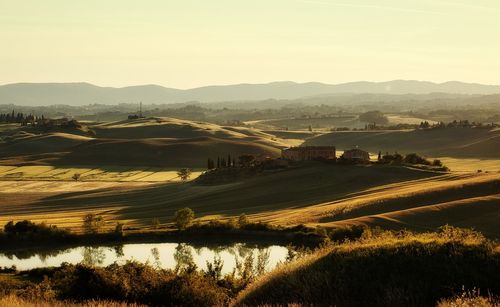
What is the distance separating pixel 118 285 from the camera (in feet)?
109

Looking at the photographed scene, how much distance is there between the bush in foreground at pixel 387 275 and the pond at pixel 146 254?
37999mm

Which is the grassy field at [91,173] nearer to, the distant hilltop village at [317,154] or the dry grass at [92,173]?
the dry grass at [92,173]

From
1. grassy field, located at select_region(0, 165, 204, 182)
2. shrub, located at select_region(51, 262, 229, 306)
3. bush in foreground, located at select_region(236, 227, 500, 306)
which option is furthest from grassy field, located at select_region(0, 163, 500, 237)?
bush in foreground, located at select_region(236, 227, 500, 306)

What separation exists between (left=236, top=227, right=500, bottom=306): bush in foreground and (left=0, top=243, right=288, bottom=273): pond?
125ft

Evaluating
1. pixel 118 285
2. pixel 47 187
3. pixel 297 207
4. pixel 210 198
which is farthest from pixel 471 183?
pixel 47 187

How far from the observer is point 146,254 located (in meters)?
69.2

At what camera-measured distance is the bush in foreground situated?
22594 millimetres

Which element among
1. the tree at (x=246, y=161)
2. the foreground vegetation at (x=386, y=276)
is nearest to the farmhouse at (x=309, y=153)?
the tree at (x=246, y=161)

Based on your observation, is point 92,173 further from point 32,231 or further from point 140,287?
point 140,287

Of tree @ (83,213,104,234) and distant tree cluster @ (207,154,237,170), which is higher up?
distant tree cluster @ (207,154,237,170)

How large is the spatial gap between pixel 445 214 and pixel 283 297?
55864mm

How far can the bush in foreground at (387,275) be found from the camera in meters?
22.6

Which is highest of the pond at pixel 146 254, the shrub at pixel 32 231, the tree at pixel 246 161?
the tree at pixel 246 161

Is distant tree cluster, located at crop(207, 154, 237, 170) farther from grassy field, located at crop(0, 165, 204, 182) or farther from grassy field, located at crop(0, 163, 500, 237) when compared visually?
grassy field, located at crop(0, 163, 500, 237)
